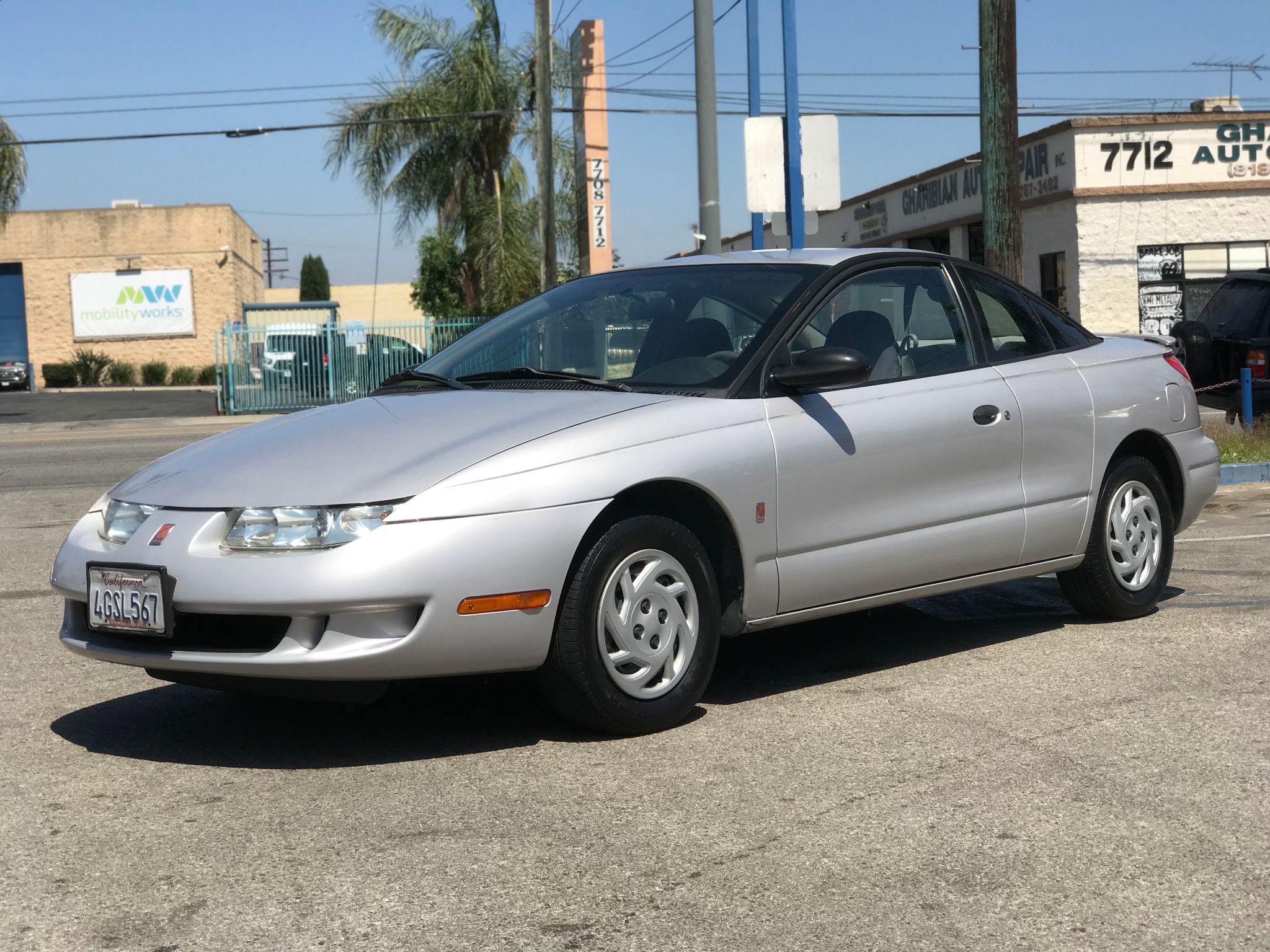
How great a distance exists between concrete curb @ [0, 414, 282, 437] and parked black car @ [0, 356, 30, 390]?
27387 mm

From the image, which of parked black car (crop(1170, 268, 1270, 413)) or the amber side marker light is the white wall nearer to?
parked black car (crop(1170, 268, 1270, 413))

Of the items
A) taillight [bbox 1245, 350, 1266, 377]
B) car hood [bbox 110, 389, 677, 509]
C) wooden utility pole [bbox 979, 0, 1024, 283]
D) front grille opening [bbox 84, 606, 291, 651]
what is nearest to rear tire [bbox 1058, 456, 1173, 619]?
car hood [bbox 110, 389, 677, 509]

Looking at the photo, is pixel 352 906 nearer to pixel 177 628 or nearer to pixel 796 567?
pixel 177 628

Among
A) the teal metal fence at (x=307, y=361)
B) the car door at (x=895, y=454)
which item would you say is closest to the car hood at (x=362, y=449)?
the car door at (x=895, y=454)

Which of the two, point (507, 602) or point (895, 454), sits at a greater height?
point (895, 454)

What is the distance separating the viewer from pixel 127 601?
→ 4.52 meters

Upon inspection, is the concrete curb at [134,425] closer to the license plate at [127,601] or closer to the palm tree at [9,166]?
the palm tree at [9,166]

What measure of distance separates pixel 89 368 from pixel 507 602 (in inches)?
2173

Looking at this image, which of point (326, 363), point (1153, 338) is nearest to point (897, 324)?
point (1153, 338)

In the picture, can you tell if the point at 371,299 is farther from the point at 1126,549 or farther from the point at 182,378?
the point at 1126,549

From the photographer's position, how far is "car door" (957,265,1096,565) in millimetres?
5969

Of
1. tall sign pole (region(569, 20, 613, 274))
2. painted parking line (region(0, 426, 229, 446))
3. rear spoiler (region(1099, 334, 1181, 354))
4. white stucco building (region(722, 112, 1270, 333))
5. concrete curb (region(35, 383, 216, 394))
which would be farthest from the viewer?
concrete curb (region(35, 383, 216, 394))

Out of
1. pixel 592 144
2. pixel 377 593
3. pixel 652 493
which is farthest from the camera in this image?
pixel 592 144

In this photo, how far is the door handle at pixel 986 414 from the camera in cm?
574
